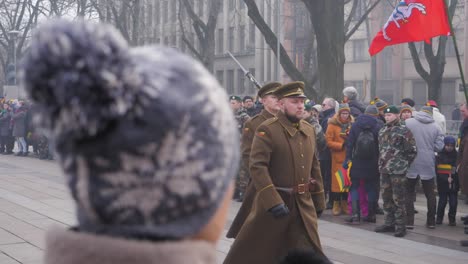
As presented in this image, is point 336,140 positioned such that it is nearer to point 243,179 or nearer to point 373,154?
point 373,154

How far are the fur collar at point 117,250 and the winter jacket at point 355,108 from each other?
10.4 meters

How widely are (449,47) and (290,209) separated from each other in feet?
132

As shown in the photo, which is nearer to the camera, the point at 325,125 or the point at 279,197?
the point at 279,197

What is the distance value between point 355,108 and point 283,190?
6378 mm

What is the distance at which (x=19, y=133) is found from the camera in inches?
905

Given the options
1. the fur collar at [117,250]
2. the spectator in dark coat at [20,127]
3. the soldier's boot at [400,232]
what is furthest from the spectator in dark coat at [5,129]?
the fur collar at [117,250]

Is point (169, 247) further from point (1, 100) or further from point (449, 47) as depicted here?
point (449, 47)

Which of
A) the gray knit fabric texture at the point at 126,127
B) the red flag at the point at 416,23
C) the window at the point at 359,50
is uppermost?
the window at the point at 359,50

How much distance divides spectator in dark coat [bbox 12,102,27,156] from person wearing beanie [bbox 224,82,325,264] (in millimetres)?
18325

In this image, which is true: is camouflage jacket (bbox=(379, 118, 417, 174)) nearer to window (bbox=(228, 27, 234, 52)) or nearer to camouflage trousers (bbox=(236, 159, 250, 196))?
camouflage trousers (bbox=(236, 159, 250, 196))

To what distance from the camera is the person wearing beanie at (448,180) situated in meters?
10.1

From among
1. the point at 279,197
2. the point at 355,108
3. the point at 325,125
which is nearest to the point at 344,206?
the point at 325,125

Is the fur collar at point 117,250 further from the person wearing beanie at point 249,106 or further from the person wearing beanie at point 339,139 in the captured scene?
the person wearing beanie at point 249,106

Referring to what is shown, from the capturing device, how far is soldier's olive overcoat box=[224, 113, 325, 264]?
5250 mm
